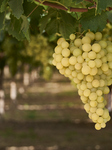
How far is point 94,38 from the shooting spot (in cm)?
117

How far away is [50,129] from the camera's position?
356 inches

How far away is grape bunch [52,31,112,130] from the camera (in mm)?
1062

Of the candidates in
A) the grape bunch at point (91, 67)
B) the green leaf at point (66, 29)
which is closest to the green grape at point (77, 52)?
the grape bunch at point (91, 67)

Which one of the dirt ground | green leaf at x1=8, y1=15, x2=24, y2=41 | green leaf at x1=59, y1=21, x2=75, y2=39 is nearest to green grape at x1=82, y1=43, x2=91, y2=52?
green leaf at x1=59, y1=21, x2=75, y2=39

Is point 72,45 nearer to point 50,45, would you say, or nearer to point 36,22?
point 36,22

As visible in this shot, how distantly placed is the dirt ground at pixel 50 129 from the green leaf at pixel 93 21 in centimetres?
636

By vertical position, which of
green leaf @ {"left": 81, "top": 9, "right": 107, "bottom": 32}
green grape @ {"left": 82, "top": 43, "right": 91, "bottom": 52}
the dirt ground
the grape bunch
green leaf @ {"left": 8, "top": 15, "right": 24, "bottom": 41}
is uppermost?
green leaf @ {"left": 8, "top": 15, "right": 24, "bottom": 41}

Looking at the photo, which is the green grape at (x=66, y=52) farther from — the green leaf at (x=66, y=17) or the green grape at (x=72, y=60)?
the green leaf at (x=66, y=17)

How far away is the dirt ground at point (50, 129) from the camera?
7.34 metres

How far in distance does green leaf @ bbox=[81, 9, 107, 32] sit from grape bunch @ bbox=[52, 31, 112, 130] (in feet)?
0.14

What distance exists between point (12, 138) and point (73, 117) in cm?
354

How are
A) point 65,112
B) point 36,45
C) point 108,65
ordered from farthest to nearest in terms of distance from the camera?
point 65,112, point 36,45, point 108,65

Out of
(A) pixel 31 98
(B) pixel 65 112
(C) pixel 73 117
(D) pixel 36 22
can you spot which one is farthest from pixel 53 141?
(A) pixel 31 98

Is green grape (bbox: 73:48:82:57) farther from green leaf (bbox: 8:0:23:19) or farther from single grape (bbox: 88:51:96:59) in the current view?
green leaf (bbox: 8:0:23:19)
